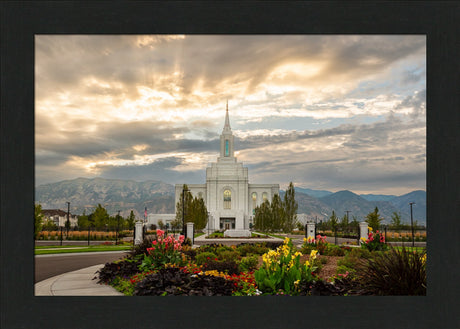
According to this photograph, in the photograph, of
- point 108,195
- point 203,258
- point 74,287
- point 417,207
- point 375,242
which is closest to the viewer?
point 74,287

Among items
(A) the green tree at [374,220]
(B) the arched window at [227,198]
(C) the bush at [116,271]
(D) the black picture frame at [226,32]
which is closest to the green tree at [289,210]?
(A) the green tree at [374,220]

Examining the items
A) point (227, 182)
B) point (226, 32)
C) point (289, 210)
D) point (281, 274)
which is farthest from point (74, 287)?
point (227, 182)

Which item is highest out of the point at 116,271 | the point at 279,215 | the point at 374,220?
the point at 116,271

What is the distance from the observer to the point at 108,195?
121188 millimetres

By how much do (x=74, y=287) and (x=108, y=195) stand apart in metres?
121

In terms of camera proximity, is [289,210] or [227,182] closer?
[289,210]

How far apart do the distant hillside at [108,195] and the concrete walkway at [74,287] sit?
9458cm

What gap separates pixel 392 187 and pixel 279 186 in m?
56.6

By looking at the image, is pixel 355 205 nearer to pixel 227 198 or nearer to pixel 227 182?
pixel 227 198

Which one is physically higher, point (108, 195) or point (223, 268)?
point (223, 268)

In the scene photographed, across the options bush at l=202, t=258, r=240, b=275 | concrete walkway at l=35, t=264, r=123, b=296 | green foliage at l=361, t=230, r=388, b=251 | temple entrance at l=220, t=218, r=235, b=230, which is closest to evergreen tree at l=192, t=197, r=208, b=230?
temple entrance at l=220, t=218, r=235, b=230

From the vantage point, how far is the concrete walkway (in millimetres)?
6914

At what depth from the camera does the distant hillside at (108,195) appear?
104 metres

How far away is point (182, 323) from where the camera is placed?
489 centimetres
